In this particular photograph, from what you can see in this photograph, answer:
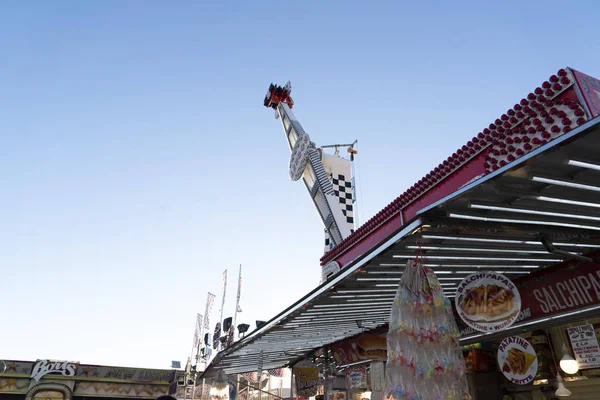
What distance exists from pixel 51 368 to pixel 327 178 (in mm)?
23151

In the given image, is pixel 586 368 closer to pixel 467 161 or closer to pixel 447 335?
pixel 467 161

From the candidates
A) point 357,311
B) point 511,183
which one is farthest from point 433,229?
point 357,311

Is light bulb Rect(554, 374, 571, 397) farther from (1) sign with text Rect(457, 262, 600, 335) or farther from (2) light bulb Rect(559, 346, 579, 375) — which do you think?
(1) sign with text Rect(457, 262, 600, 335)

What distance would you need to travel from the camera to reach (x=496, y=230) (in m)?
4.71

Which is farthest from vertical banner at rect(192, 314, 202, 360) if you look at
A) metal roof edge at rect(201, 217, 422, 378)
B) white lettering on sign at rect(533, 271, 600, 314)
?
white lettering on sign at rect(533, 271, 600, 314)

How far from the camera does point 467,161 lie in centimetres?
731

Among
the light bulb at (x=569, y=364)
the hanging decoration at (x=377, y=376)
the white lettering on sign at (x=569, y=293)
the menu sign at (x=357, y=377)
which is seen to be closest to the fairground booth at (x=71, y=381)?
the menu sign at (x=357, y=377)

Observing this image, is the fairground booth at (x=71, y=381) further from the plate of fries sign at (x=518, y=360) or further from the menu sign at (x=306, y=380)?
the plate of fries sign at (x=518, y=360)

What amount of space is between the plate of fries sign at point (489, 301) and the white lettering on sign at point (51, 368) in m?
31.2

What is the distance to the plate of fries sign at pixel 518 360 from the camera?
777 centimetres

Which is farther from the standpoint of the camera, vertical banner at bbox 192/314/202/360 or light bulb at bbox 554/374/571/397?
vertical banner at bbox 192/314/202/360

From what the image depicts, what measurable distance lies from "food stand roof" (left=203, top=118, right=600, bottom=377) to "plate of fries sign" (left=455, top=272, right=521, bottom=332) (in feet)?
1.57

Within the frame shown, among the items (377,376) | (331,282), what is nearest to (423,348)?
(331,282)

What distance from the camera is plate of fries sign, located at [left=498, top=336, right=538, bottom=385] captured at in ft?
25.5
